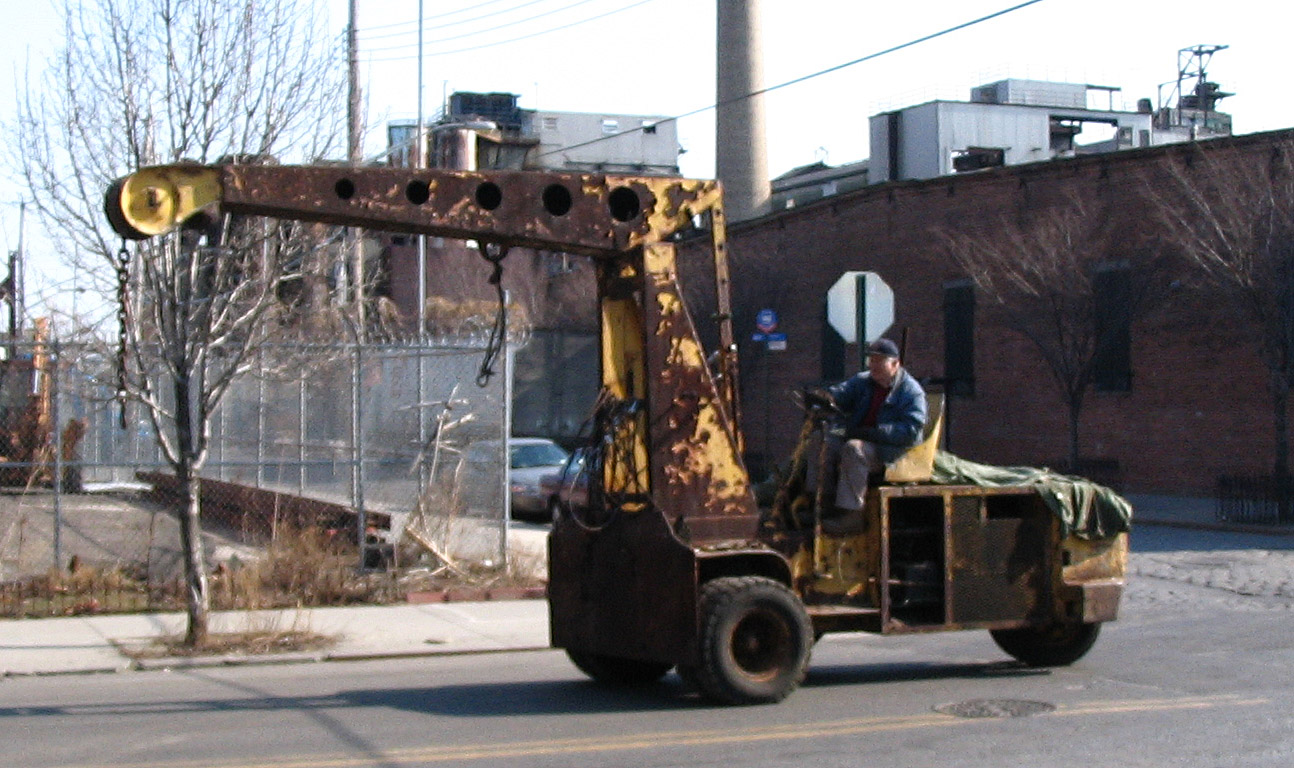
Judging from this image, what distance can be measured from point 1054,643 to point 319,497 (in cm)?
1184

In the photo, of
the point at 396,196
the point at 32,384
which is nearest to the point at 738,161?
the point at 32,384

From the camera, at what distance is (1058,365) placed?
30.3 metres

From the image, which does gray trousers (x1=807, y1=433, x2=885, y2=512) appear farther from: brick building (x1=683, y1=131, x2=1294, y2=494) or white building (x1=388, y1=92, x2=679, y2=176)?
white building (x1=388, y1=92, x2=679, y2=176)

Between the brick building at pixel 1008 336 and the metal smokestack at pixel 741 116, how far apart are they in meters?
9.32

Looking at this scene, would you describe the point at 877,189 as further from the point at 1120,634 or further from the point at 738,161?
the point at 1120,634

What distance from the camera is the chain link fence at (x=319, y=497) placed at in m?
15.1

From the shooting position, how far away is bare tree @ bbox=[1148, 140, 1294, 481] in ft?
80.3

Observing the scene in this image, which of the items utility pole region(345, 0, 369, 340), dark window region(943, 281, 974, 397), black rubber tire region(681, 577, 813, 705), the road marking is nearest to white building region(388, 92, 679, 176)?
dark window region(943, 281, 974, 397)

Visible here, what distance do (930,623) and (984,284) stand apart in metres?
23.1

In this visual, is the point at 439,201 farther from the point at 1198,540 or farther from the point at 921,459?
the point at 1198,540

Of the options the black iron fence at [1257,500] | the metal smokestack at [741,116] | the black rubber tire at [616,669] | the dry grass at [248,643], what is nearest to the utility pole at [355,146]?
the dry grass at [248,643]

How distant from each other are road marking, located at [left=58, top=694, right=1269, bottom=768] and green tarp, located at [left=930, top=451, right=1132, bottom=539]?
1399 mm

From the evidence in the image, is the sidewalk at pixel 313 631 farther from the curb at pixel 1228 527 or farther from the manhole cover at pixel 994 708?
the curb at pixel 1228 527

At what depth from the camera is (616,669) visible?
1062cm
